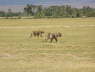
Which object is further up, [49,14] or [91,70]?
[91,70]

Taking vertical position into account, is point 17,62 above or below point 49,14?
above

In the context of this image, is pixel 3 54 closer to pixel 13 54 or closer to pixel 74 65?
pixel 13 54

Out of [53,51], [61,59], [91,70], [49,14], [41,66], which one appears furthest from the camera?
[49,14]

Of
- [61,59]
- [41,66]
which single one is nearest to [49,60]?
[61,59]

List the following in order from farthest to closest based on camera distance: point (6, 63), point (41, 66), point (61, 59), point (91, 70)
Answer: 1. point (61, 59)
2. point (6, 63)
3. point (41, 66)
4. point (91, 70)

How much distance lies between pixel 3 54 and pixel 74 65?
6104 mm

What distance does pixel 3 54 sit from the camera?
2119 cm

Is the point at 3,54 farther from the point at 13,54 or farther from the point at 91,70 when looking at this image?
the point at 91,70

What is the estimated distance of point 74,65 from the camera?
16.5 meters

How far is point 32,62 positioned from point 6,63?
131 centimetres

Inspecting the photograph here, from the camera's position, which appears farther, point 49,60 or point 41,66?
point 49,60

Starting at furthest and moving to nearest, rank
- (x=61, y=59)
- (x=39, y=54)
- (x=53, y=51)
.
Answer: (x=53, y=51), (x=39, y=54), (x=61, y=59)

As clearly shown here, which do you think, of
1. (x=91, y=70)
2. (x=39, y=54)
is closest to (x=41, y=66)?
(x=91, y=70)

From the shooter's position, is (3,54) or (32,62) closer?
(32,62)
